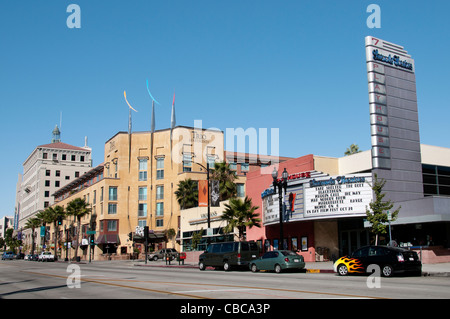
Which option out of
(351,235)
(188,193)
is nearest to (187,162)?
(188,193)

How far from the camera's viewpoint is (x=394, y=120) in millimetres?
35875

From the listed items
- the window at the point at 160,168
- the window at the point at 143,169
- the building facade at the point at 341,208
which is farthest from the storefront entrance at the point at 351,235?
the window at the point at 143,169

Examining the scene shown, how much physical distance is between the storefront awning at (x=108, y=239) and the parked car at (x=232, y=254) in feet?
171

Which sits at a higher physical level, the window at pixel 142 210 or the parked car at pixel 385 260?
the window at pixel 142 210

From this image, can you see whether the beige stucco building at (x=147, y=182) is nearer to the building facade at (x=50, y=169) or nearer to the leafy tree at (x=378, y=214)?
the leafy tree at (x=378, y=214)

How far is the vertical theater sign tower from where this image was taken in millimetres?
35094

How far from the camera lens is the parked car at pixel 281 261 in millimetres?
27547

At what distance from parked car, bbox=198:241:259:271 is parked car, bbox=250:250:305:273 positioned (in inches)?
97.8

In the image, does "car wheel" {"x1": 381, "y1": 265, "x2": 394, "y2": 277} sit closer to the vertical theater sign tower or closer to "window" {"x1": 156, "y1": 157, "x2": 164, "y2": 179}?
the vertical theater sign tower

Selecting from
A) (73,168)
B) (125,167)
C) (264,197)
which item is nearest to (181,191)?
(125,167)

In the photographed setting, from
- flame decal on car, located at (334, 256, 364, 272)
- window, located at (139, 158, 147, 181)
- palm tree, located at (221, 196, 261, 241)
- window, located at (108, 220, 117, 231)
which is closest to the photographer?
flame decal on car, located at (334, 256, 364, 272)

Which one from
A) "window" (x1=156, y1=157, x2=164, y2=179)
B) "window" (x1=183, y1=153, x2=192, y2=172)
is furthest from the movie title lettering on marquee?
"window" (x1=156, y1=157, x2=164, y2=179)

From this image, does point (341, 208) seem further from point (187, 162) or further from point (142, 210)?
point (142, 210)
